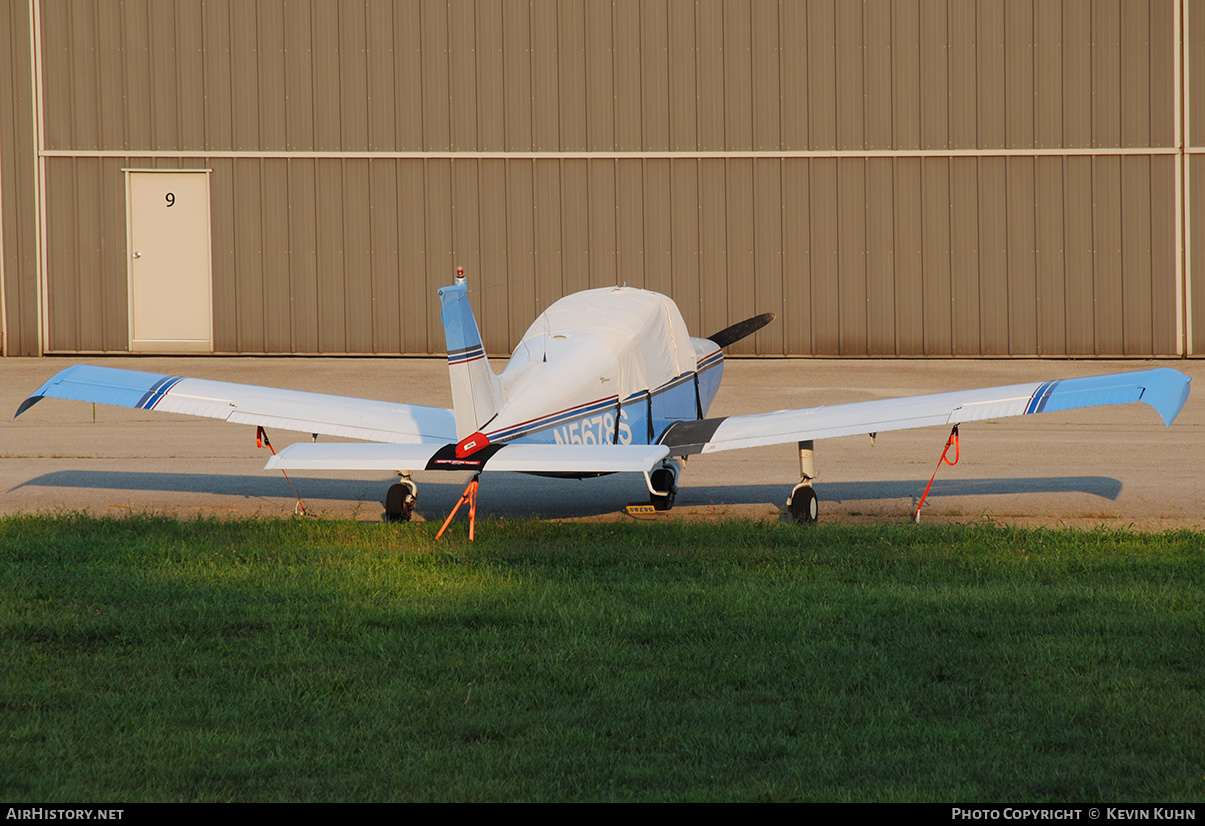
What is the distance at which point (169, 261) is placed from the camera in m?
25.5

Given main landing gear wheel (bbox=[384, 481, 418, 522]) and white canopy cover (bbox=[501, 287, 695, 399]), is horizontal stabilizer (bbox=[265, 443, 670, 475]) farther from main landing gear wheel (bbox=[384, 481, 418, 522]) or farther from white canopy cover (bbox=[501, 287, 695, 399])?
main landing gear wheel (bbox=[384, 481, 418, 522])

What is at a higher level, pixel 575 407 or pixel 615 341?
pixel 615 341

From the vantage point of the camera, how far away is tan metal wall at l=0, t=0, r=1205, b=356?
2438 centimetres

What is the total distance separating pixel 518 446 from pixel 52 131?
19635 millimetres

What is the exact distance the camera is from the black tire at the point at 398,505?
1136 cm

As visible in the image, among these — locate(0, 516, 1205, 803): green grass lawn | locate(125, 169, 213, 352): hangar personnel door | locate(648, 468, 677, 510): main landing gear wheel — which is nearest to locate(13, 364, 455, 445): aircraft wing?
locate(0, 516, 1205, 803): green grass lawn

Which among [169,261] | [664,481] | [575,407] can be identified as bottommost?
[664,481]

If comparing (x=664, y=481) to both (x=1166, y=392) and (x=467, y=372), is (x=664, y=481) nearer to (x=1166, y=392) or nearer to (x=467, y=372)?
(x=467, y=372)

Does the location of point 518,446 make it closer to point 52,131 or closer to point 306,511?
point 306,511

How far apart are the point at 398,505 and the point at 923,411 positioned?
4625 mm

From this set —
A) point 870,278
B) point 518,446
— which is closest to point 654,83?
point 870,278

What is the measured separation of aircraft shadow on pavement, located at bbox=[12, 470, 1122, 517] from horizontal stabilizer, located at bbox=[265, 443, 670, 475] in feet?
8.81

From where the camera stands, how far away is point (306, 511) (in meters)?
12.0

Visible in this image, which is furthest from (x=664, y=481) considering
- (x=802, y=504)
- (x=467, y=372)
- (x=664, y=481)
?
(x=467, y=372)
